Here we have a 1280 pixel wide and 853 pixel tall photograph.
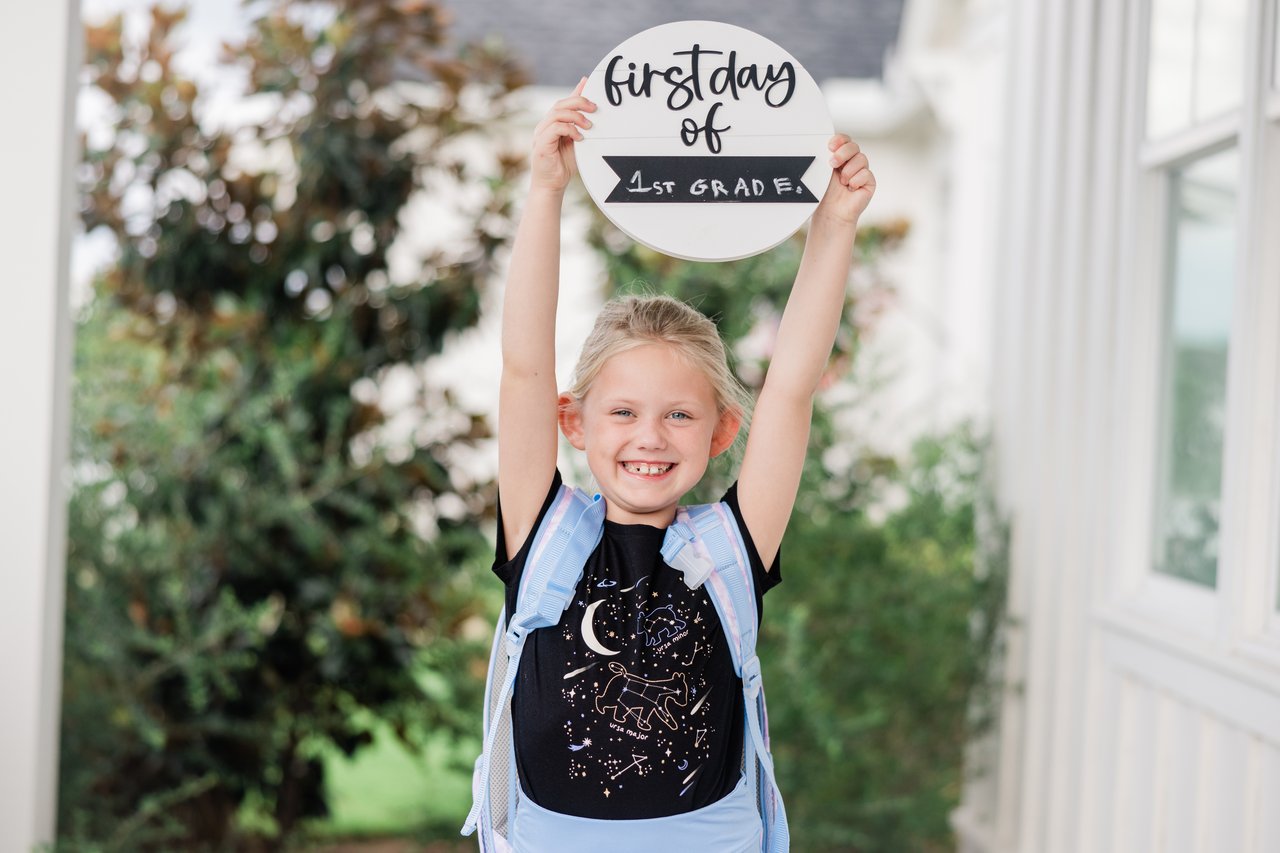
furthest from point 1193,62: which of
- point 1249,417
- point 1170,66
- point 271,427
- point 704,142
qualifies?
point 271,427

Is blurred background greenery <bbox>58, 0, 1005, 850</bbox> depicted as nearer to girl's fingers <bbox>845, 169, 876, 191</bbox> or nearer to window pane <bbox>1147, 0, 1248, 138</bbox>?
window pane <bbox>1147, 0, 1248, 138</bbox>

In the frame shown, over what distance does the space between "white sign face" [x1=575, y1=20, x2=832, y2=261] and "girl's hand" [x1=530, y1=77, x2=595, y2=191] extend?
1 cm

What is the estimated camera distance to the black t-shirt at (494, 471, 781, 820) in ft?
4.84

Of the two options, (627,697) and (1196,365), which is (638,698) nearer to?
(627,697)

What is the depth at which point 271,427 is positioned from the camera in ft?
11.2

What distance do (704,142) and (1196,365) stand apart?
1.61 meters

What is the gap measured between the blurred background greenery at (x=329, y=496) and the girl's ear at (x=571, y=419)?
5.83 feet

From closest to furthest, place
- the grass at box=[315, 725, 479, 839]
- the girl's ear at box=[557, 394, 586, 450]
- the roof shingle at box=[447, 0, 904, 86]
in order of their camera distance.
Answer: the girl's ear at box=[557, 394, 586, 450] → the grass at box=[315, 725, 479, 839] → the roof shingle at box=[447, 0, 904, 86]

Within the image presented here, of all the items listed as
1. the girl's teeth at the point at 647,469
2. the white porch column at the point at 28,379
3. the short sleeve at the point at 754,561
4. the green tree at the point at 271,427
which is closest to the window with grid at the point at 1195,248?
the short sleeve at the point at 754,561

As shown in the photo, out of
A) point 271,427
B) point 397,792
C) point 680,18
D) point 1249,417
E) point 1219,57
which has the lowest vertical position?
point 397,792

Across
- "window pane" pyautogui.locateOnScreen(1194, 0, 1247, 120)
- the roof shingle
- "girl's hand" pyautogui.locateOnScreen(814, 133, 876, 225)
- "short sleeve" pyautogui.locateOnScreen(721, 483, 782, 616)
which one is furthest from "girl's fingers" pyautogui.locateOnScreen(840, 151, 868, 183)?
the roof shingle

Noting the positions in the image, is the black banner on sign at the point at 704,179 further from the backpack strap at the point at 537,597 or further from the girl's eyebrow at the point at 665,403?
the backpack strap at the point at 537,597

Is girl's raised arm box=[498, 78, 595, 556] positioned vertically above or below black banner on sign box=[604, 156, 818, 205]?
below

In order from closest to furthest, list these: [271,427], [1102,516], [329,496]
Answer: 1. [1102,516]
2. [271,427]
3. [329,496]
